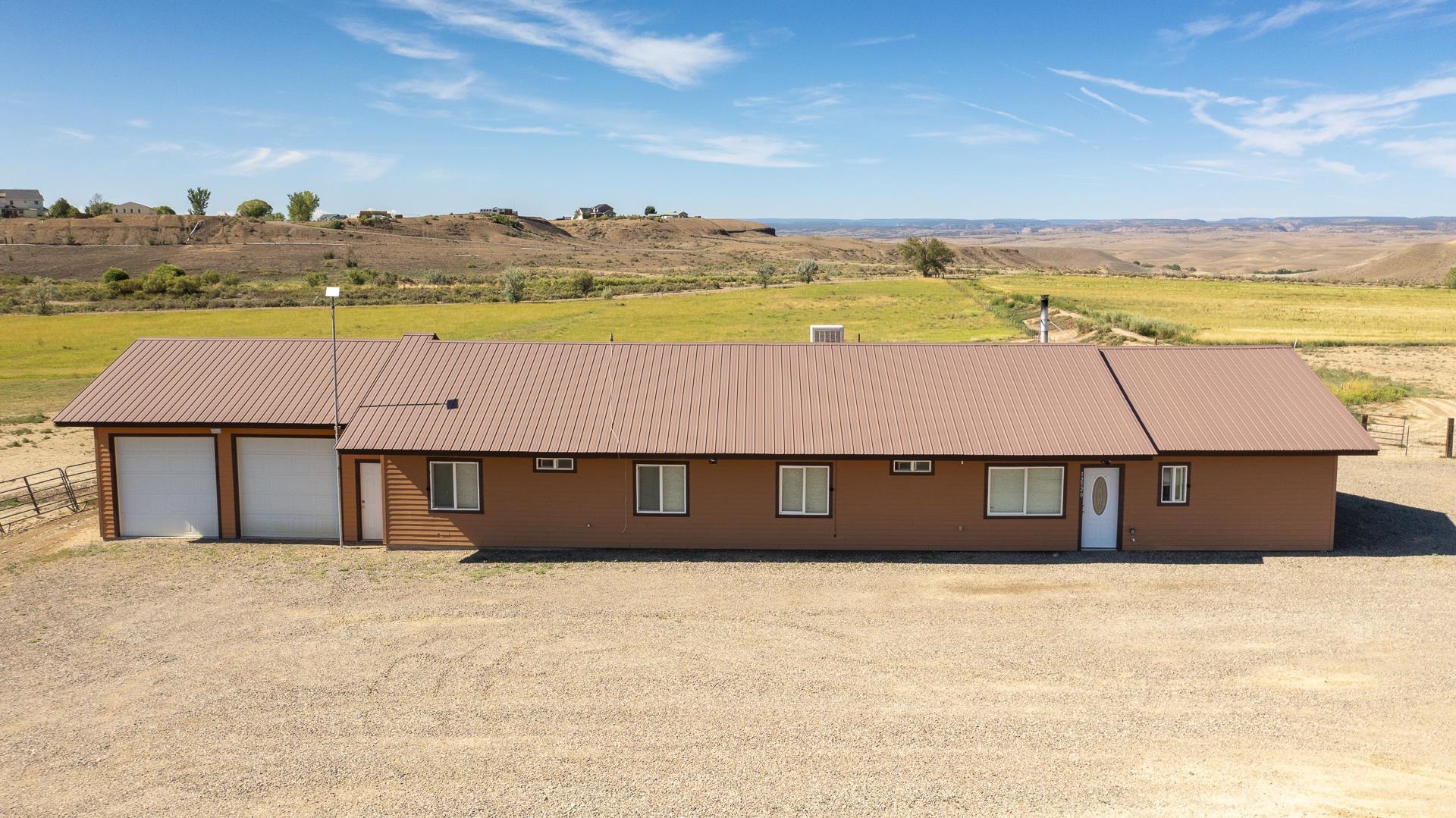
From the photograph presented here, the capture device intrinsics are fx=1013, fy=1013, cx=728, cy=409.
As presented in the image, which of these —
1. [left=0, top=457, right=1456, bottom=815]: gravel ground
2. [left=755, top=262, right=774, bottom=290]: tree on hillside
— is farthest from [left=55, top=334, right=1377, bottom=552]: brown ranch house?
[left=755, top=262, right=774, bottom=290]: tree on hillside

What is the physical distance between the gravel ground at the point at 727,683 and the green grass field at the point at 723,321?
28.7 meters

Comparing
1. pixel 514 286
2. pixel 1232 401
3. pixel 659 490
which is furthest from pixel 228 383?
pixel 514 286

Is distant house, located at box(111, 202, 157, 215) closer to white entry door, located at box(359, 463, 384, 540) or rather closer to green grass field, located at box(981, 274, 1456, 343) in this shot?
green grass field, located at box(981, 274, 1456, 343)

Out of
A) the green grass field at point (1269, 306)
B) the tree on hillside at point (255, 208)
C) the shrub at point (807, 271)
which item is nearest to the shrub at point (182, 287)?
the shrub at point (807, 271)

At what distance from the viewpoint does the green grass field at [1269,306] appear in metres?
58.8

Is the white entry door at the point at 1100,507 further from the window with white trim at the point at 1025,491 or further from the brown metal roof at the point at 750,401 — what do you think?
the brown metal roof at the point at 750,401

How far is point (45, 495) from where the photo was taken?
26.2 metres

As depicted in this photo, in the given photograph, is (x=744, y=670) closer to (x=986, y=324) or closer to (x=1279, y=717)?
(x=1279, y=717)

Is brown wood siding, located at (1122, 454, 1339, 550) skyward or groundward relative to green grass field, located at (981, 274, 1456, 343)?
groundward

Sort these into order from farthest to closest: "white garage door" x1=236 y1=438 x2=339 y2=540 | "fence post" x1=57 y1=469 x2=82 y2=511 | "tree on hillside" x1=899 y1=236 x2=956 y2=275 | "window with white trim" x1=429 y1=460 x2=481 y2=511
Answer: "tree on hillside" x1=899 y1=236 x2=956 y2=275 < "fence post" x1=57 y1=469 x2=82 y2=511 < "white garage door" x1=236 y1=438 x2=339 y2=540 < "window with white trim" x1=429 y1=460 x2=481 y2=511

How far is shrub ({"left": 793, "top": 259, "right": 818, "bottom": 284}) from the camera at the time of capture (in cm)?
10062

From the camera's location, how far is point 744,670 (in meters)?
15.0

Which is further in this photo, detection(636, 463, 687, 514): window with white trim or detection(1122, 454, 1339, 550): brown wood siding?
detection(636, 463, 687, 514): window with white trim

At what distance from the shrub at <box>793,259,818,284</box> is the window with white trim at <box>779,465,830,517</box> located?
79028mm
